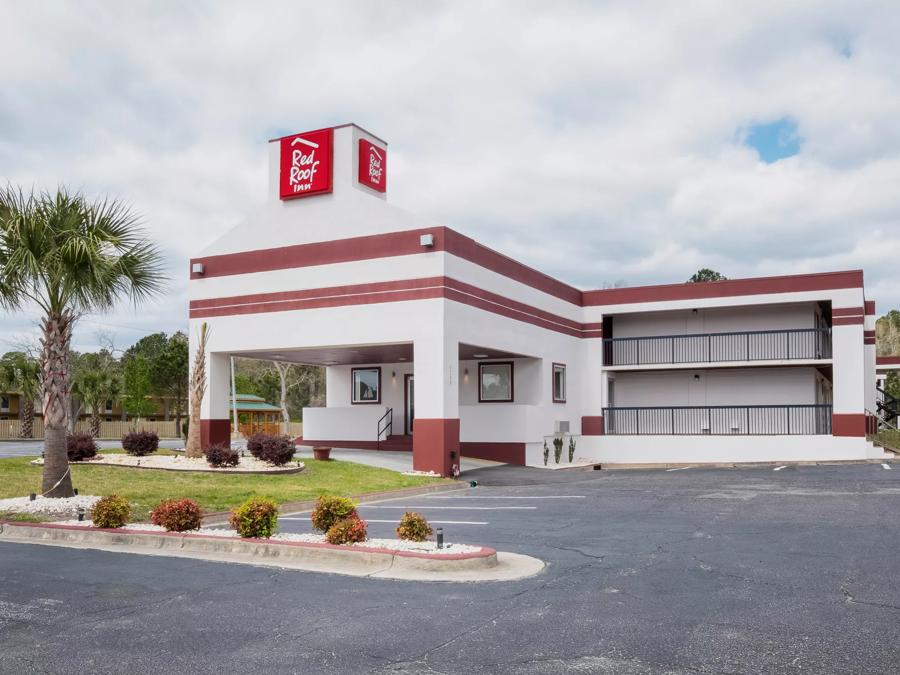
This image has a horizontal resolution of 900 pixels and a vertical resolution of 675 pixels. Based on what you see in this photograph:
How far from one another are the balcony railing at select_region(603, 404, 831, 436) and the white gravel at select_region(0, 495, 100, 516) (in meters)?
22.0

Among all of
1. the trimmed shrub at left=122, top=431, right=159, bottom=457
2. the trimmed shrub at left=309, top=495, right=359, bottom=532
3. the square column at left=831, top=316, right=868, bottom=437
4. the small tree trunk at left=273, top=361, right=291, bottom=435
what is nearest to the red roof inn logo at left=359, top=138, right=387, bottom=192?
the trimmed shrub at left=122, top=431, right=159, bottom=457

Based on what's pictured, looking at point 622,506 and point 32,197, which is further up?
point 32,197

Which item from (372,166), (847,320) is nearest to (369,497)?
(372,166)

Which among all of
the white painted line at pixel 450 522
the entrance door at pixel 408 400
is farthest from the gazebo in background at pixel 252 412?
the white painted line at pixel 450 522

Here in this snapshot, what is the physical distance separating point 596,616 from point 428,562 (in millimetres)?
2776

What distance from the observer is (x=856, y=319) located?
2950 cm

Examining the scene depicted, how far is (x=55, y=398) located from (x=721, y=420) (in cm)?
2483

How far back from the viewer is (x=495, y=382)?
31.0m

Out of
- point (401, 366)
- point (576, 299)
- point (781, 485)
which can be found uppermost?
point (576, 299)

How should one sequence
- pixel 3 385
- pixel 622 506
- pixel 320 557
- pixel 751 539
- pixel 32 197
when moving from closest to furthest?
pixel 320 557, pixel 751 539, pixel 32 197, pixel 622 506, pixel 3 385

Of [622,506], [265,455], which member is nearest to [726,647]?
[622,506]

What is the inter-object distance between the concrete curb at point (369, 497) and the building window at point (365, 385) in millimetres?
11729

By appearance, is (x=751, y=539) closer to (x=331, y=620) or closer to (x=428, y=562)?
(x=428, y=562)

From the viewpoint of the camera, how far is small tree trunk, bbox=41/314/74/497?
15789mm
